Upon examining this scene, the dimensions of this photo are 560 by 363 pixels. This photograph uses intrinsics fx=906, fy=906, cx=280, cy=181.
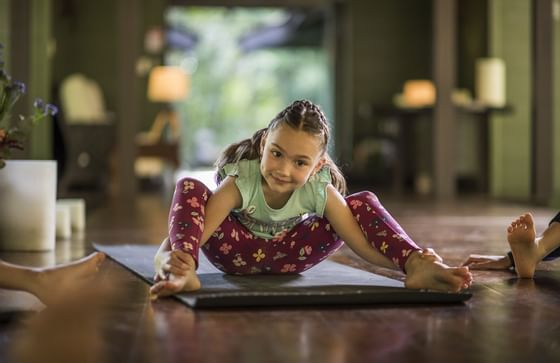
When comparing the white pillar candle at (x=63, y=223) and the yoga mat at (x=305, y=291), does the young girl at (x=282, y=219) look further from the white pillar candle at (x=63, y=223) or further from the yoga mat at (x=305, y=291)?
the white pillar candle at (x=63, y=223)

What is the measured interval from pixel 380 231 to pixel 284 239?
264 mm

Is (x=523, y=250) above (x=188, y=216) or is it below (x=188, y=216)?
below

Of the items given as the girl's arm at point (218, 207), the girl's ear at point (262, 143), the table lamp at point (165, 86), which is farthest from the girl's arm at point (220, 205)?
the table lamp at point (165, 86)

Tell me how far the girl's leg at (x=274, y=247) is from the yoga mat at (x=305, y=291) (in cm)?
4

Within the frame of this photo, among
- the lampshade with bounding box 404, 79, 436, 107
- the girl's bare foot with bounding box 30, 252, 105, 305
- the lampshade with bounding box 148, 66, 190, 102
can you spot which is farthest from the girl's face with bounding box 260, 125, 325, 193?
the lampshade with bounding box 148, 66, 190, 102

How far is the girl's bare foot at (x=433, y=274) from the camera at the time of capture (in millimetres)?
1989

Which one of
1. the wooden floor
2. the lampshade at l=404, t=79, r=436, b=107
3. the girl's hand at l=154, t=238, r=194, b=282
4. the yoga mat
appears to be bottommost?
the wooden floor

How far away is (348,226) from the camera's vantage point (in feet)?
7.23

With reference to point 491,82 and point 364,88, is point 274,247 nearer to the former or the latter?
point 491,82

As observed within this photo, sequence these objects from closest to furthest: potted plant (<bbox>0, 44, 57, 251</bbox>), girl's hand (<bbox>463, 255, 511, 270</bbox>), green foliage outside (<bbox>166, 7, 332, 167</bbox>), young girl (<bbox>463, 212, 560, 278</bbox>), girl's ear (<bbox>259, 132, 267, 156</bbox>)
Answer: girl's ear (<bbox>259, 132, 267, 156</bbox>) < young girl (<bbox>463, 212, 560, 278</bbox>) < girl's hand (<bbox>463, 255, 511, 270</bbox>) < potted plant (<bbox>0, 44, 57, 251</bbox>) < green foliage outside (<bbox>166, 7, 332, 167</bbox>)

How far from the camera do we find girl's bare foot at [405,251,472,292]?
1989 mm

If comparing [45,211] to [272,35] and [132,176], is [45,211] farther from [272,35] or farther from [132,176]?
[272,35]

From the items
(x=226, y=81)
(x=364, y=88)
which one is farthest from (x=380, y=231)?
(x=226, y=81)

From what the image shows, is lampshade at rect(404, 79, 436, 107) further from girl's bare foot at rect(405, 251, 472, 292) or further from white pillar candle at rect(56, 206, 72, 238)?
girl's bare foot at rect(405, 251, 472, 292)
